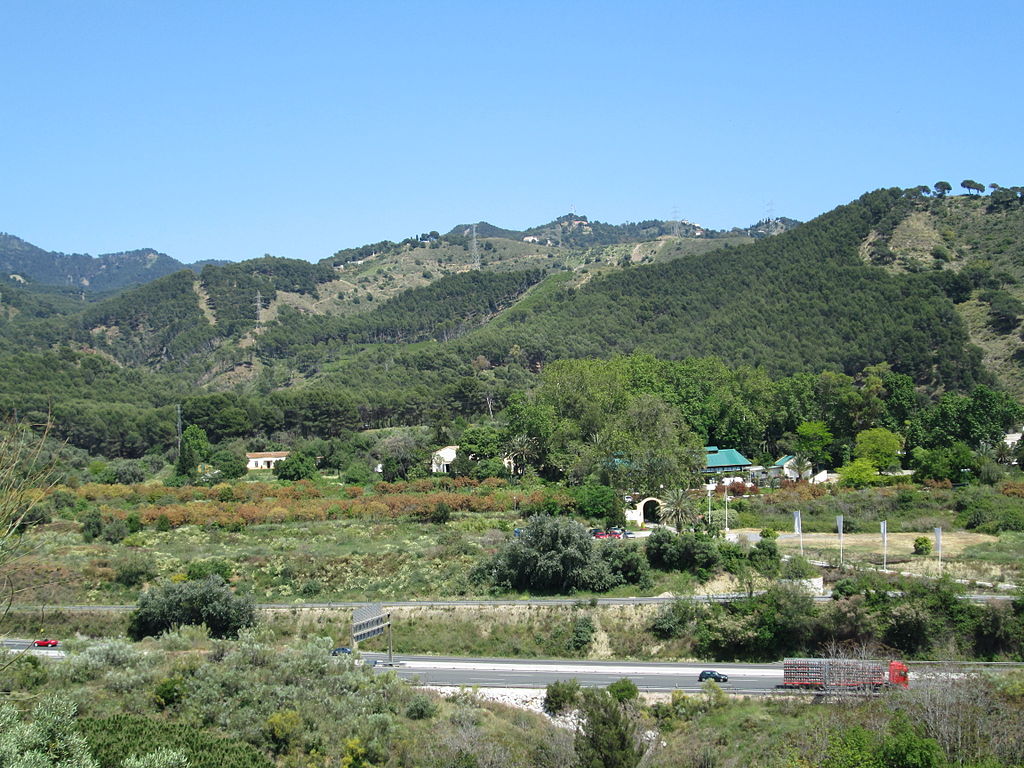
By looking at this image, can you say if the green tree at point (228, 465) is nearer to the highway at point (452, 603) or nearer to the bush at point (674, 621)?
the highway at point (452, 603)

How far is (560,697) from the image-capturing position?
26.2 metres

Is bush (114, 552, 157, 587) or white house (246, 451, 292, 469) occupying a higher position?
white house (246, 451, 292, 469)

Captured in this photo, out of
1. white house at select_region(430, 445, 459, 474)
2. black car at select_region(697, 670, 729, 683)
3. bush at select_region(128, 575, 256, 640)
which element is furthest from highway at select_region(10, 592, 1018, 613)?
white house at select_region(430, 445, 459, 474)

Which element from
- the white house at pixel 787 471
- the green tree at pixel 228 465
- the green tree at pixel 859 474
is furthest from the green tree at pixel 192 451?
the green tree at pixel 859 474

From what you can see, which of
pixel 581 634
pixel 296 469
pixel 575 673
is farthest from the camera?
pixel 296 469

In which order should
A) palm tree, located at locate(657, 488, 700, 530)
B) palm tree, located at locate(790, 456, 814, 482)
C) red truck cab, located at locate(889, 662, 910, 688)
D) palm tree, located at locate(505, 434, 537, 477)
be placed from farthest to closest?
1. palm tree, located at locate(505, 434, 537, 477)
2. palm tree, located at locate(790, 456, 814, 482)
3. palm tree, located at locate(657, 488, 700, 530)
4. red truck cab, located at locate(889, 662, 910, 688)

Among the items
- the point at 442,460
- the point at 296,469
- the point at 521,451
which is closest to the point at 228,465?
the point at 296,469

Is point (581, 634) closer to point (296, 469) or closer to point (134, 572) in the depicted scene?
point (134, 572)

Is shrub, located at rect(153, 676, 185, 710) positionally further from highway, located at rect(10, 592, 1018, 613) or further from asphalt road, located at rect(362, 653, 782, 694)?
highway, located at rect(10, 592, 1018, 613)

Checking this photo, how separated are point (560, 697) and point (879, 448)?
3994cm

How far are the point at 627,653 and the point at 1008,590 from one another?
13.1 metres

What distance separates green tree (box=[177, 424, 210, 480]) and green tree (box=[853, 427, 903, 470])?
1714 inches

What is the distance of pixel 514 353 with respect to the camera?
11856cm

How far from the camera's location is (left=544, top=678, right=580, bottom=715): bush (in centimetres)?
2602
